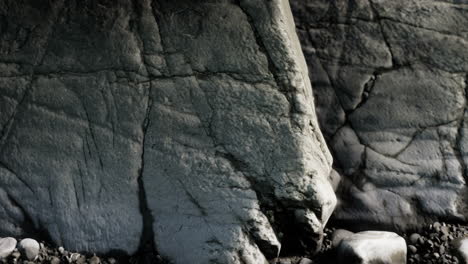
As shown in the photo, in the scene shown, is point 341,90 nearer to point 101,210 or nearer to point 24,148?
point 101,210

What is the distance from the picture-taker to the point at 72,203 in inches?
107

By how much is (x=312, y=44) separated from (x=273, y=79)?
0.66 metres

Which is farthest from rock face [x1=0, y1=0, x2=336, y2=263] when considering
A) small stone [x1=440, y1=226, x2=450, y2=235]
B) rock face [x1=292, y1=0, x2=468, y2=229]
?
small stone [x1=440, y1=226, x2=450, y2=235]

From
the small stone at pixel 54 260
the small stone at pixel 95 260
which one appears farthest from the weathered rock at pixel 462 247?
the small stone at pixel 54 260

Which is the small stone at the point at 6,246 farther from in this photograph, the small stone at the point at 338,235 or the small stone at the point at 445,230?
the small stone at the point at 445,230

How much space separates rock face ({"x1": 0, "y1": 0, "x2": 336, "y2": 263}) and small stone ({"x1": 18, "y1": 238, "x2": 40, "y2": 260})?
7cm

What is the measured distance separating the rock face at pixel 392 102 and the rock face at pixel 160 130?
27 cm

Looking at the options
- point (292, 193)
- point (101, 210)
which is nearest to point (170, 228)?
point (101, 210)

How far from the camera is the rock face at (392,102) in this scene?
286cm

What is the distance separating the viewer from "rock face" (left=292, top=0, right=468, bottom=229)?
286 cm

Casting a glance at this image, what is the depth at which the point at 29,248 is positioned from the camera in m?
2.66

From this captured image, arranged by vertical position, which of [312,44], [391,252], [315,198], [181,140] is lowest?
[391,252]

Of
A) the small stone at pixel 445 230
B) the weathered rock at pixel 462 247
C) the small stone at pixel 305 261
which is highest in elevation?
the small stone at pixel 445 230

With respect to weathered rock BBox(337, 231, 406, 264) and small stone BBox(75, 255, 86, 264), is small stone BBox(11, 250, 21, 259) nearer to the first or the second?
small stone BBox(75, 255, 86, 264)
